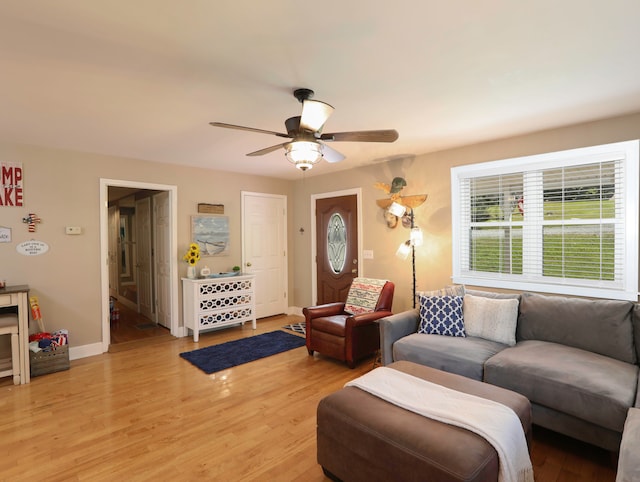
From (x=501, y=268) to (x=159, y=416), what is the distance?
3582mm

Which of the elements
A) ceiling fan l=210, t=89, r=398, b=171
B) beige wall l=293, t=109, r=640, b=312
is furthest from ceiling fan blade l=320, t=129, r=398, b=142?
beige wall l=293, t=109, r=640, b=312

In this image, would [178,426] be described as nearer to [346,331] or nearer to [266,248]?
[346,331]

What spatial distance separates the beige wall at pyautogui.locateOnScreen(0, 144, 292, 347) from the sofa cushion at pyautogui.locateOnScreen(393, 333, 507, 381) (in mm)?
3602

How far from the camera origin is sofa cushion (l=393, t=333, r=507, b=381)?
2.64m

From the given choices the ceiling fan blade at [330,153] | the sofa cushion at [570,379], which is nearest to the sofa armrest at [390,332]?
the sofa cushion at [570,379]

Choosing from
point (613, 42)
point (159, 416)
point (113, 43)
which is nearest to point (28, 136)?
point (113, 43)

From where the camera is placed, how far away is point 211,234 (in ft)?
16.5

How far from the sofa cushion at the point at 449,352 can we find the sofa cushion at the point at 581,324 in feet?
1.17

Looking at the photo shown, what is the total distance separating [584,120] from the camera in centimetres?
305

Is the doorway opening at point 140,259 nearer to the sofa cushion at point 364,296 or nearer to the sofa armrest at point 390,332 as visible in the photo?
the sofa cushion at point 364,296

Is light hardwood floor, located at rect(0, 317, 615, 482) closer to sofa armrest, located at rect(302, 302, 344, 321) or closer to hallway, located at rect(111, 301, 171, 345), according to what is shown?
sofa armrest, located at rect(302, 302, 344, 321)

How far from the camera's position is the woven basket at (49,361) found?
136 inches

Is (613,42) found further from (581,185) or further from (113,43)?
(113,43)

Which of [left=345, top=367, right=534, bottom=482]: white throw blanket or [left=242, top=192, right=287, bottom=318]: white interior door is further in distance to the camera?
[left=242, top=192, right=287, bottom=318]: white interior door
